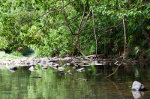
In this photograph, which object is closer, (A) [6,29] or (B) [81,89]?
(B) [81,89]

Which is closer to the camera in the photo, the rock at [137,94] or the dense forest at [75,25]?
the rock at [137,94]

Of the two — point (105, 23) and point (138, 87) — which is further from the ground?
point (105, 23)

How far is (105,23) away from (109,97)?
8.85m

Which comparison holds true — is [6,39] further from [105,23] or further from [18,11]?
[18,11]

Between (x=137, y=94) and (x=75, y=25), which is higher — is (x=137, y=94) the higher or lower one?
the lower one

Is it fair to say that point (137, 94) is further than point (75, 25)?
No

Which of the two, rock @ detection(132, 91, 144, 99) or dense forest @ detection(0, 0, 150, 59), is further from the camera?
A: dense forest @ detection(0, 0, 150, 59)

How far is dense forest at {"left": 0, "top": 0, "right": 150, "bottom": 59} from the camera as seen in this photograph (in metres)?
7.38

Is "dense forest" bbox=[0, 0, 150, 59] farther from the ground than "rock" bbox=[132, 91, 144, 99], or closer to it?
farther from the ground

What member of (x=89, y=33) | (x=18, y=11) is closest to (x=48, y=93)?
(x=89, y=33)

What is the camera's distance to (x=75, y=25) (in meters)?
12.3

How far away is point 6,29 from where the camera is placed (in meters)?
8.30

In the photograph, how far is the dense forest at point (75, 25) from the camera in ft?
24.2

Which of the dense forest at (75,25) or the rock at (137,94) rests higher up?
the dense forest at (75,25)
